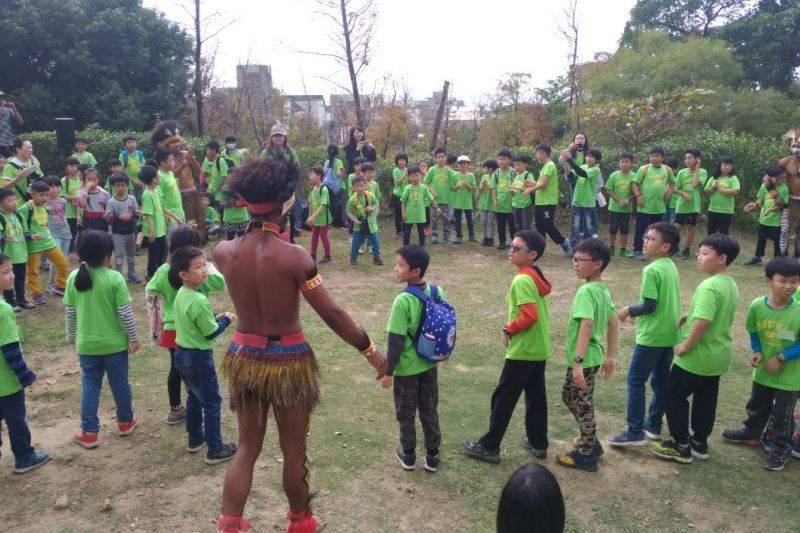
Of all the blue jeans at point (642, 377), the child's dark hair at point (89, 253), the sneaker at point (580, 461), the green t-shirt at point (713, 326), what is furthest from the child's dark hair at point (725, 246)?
the child's dark hair at point (89, 253)

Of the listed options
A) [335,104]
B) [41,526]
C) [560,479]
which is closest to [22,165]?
[41,526]

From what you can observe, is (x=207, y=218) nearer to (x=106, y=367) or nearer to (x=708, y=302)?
(x=106, y=367)

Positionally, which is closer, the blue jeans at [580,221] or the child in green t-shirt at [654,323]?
the child in green t-shirt at [654,323]

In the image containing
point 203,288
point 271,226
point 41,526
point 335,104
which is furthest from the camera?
point 335,104

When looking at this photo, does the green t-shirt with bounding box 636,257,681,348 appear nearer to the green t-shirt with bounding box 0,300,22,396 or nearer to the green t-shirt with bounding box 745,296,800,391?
the green t-shirt with bounding box 745,296,800,391

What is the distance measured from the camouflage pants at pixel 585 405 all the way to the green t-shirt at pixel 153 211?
658cm

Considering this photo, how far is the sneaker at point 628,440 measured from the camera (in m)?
4.62

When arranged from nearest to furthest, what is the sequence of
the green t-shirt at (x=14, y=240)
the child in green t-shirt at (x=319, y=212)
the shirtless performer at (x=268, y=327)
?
1. the shirtless performer at (x=268, y=327)
2. the green t-shirt at (x=14, y=240)
3. the child in green t-shirt at (x=319, y=212)

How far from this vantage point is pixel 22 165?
962 cm

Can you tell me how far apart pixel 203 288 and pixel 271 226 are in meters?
1.58

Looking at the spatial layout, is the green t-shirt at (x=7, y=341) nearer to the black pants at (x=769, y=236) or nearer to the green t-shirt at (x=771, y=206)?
the green t-shirt at (x=771, y=206)

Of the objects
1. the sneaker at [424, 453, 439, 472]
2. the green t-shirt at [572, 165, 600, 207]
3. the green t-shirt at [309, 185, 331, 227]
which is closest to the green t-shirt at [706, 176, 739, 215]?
the green t-shirt at [572, 165, 600, 207]

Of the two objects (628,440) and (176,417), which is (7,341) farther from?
(628,440)

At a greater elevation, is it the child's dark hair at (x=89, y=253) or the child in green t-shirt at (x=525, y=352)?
the child's dark hair at (x=89, y=253)
